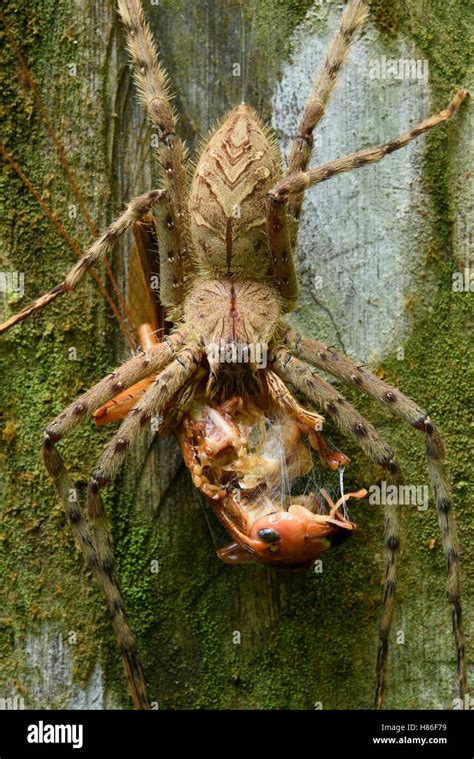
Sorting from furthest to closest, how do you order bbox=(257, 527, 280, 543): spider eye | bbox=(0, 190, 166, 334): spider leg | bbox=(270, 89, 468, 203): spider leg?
bbox=(0, 190, 166, 334): spider leg → bbox=(270, 89, 468, 203): spider leg → bbox=(257, 527, 280, 543): spider eye

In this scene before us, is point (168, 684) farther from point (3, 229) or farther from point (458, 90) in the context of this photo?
point (458, 90)

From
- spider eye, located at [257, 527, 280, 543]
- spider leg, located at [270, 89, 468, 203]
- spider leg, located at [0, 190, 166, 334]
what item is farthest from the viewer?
spider leg, located at [0, 190, 166, 334]

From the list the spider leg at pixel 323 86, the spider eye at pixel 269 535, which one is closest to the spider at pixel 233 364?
the spider leg at pixel 323 86

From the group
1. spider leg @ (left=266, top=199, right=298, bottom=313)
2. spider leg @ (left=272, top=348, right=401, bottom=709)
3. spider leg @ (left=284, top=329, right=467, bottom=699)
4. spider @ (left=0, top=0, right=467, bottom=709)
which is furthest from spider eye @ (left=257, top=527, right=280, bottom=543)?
spider leg @ (left=266, top=199, right=298, bottom=313)

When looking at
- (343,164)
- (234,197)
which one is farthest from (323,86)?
(234,197)

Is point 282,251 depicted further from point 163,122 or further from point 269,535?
point 269,535

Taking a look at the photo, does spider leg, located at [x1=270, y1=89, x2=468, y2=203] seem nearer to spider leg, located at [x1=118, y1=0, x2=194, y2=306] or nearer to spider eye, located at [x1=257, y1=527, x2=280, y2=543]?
Answer: spider leg, located at [x1=118, y1=0, x2=194, y2=306]
